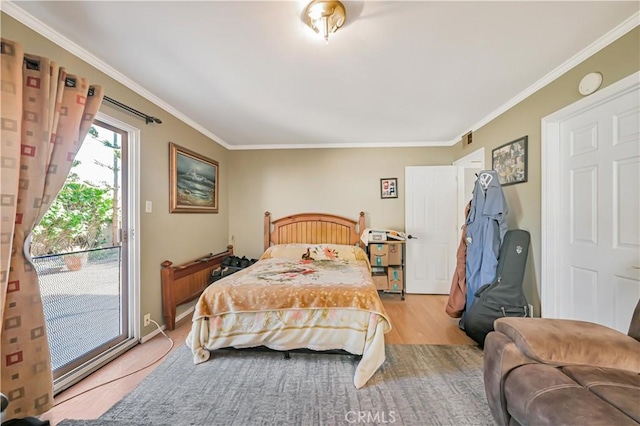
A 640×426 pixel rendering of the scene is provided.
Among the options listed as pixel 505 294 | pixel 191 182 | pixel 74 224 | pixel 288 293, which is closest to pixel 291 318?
pixel 288 293

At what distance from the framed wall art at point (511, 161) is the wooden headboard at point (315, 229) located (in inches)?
71.2

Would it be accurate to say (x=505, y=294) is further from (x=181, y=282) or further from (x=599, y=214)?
(x=181, y=282)

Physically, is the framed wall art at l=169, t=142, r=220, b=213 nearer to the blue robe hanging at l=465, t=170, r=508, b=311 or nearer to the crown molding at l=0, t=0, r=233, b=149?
the crown molding at l=0, t=0, r=233, b=149

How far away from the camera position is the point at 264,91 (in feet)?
7.20

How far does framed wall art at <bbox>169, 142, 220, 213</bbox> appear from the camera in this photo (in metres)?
2.65

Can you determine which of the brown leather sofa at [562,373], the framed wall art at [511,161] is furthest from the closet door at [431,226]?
the brown leather sofa at [562,373]

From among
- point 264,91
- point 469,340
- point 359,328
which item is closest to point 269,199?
point 264,91

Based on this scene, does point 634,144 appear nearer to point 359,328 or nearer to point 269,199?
point 359,328

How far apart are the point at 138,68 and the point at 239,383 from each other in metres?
2.49

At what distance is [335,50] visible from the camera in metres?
1.64

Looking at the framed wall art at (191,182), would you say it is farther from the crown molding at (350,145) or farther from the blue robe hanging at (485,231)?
the blue robe hanging at (485,231)

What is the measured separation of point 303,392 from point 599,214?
2.42m

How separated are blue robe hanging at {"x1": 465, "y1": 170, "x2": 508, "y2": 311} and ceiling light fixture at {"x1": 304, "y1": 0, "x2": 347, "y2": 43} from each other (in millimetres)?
1991

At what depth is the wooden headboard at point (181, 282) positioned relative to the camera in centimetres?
246
